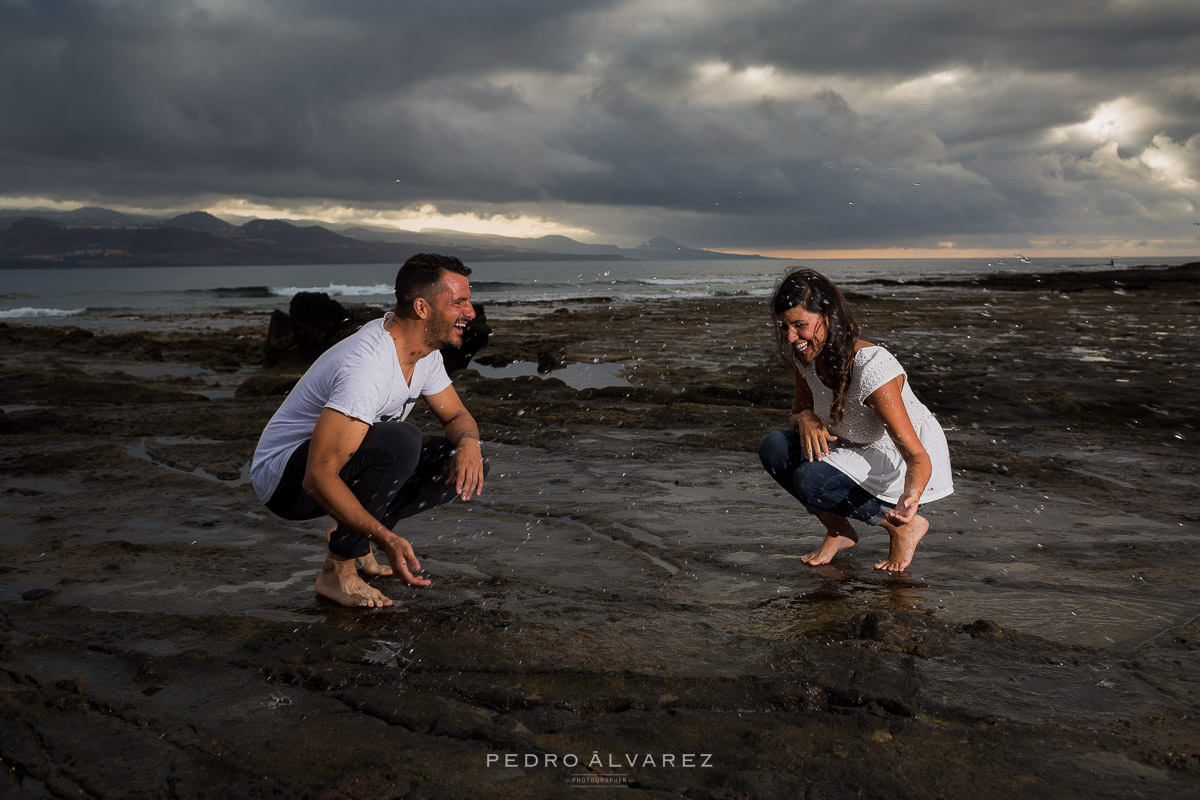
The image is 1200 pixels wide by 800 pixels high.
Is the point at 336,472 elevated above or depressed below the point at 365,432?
below

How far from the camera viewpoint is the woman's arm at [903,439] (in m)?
3.92

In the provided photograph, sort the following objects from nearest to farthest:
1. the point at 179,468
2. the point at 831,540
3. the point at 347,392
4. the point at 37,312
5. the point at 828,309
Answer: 1. the point at 347,392
2. the point at 828,309
3. the point at 831,540
4. the point at 179,468
5. the point at 37,312

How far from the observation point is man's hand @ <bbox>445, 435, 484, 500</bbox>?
3998mm

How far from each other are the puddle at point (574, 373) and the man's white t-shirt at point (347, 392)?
8.00 m

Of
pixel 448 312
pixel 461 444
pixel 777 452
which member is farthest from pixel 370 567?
pixel 777 452

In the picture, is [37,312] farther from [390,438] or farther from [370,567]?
[390,438]

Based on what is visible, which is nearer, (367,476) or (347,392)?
(347,392)

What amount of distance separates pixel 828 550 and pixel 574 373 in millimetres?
9457

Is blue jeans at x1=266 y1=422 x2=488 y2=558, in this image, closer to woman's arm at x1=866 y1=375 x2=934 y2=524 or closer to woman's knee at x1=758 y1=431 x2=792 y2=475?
woman's knee at x1=758 y1=431 x2=792 y2=475

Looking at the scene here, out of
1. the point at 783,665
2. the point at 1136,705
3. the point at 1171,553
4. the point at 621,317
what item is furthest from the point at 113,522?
the point at 621,317

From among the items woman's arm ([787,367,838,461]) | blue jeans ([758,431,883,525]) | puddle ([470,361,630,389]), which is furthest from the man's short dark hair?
puddle ([470,361,630,389])

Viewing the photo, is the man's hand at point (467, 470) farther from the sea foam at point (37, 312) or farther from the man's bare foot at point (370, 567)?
the sea foam at point (37, 312)

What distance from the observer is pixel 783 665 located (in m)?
3.14

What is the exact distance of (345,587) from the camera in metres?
3.84
